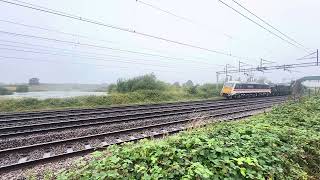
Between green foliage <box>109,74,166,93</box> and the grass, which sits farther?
green foliage <box>109,74,166,93</box>

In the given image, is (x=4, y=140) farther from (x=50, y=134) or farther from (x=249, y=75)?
(x=249, y=75)

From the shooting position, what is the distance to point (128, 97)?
3347cm

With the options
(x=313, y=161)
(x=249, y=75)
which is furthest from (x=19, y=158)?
(x=249, y=75)

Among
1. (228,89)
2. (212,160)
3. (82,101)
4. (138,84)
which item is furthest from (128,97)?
(212,160)

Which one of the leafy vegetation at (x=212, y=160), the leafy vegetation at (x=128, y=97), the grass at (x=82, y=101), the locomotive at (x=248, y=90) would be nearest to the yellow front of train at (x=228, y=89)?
the locomotive at (x=248, y=90)

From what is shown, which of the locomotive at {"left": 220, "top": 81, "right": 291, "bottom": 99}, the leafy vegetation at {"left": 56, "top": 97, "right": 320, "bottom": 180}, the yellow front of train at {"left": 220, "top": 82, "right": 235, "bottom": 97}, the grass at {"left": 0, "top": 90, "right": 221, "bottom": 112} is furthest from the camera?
the locomotive at {"left": 220, "top": 81, "right": 291, "bottom": 99}

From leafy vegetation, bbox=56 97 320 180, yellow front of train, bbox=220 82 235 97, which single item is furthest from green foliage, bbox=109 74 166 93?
leafy vegetation, bbox=56 97 320 180

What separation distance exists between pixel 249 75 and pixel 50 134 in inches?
2112

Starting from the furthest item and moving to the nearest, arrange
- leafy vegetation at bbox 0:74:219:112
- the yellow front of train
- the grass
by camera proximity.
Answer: the yellow front of train → leafy vegetation at bbox 0:74:219:112 → the grass

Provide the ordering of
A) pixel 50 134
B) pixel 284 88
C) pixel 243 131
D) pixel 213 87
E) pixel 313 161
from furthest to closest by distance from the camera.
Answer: pixel 284 88 < pixel 213 87 < pixel 50 134 < pixel 243 131 < pixel 313 161

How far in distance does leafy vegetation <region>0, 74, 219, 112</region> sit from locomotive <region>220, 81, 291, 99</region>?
17.1ft

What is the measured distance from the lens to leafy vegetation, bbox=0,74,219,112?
1030 inches

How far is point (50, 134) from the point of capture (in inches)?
474

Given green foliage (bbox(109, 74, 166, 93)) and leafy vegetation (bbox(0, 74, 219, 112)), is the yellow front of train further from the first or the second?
green foliage (bbox(109, 74, 166, 93))
